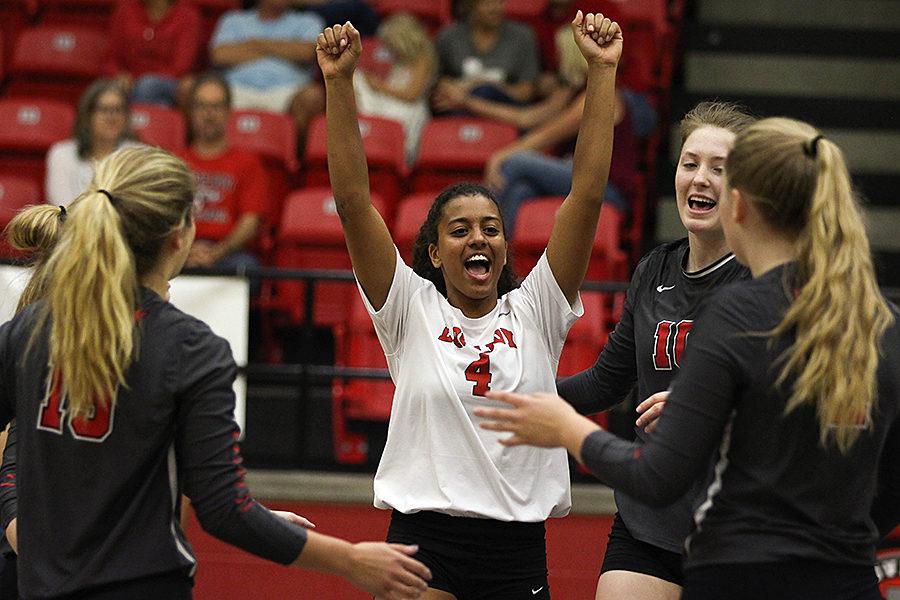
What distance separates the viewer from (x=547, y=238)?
5.93 meters

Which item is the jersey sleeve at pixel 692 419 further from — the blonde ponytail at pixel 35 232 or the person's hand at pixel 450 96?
the person's hand at pixel 450 96

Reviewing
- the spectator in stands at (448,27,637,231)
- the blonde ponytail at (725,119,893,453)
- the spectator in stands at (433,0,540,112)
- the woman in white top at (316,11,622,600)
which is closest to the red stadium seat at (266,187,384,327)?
the spectator in stands at (448,27,637,231)

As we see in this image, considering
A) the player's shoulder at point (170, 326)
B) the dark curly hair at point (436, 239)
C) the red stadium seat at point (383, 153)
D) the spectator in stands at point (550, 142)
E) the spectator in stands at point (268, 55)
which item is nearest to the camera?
the player's shoulder at point (170, 326)

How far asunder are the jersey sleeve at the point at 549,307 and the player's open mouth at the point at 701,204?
1.11 ft

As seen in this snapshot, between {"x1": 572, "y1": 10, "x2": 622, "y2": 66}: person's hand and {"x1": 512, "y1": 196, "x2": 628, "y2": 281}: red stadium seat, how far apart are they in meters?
3.01

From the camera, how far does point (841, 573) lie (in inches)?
81.7

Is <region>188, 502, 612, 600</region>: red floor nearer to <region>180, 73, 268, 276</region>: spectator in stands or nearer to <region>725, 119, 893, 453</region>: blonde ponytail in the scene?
<region>180, 73, 268, 276</region>: spectator in stands

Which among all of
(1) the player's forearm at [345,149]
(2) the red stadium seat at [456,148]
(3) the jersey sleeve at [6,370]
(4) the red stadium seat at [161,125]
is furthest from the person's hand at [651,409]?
(4) the red stadium seat at [161,125]

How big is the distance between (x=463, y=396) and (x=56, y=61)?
560 centimetres

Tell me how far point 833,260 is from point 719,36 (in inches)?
242

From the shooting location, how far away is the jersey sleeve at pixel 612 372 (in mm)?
3053

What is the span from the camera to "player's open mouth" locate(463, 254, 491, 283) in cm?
290

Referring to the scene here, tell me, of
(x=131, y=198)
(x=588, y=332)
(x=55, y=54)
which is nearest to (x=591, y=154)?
(x=131, y=198)

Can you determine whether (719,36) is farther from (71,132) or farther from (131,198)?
(131,198)
